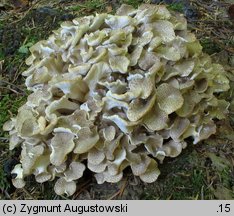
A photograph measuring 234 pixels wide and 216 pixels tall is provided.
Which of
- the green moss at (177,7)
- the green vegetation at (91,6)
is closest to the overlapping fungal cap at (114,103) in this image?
the green moss at (177,7)

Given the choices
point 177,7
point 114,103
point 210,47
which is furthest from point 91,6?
point 114,103

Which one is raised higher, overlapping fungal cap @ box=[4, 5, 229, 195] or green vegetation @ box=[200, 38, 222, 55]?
overlapping fungal cap @ box=[4, 5, 229, 195]

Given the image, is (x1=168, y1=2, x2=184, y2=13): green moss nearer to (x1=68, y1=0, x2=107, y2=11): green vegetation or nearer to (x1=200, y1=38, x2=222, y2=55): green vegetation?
(x1=200, y1=38, x2=222, y2=55): green vegetation

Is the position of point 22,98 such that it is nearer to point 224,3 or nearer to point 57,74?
point 57,74

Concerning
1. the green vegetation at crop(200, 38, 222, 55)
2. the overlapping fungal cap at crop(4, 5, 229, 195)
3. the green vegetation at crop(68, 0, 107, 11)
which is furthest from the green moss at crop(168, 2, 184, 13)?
the overlapping fungal cap at crop(4, 5, 229, 195)

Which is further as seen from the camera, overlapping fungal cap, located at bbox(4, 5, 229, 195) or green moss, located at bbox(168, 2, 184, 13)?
green moss, located at bbox(168, 2, 184, 13)

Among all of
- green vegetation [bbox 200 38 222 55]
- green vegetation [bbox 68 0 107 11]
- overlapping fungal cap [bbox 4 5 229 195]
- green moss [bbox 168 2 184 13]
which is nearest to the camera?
overlapping fungal cap [bbox 4 5 229 195]

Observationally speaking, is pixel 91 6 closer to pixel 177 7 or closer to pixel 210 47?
pixel 177 7

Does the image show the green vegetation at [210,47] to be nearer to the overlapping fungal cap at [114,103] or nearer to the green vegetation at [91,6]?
the overlapping fungal cap at [114,103]
